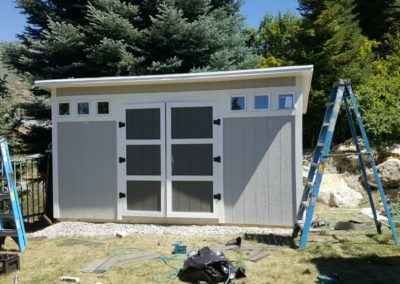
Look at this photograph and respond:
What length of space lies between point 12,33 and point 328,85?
9.57m

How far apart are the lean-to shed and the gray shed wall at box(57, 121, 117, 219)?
2cm

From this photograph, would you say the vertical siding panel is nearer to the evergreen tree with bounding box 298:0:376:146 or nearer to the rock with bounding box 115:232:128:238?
the rock with bounding box 115:232:128:238

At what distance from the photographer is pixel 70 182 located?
6289mm

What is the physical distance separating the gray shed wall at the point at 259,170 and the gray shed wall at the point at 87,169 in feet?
5.82

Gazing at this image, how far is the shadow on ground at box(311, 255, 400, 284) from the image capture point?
359 cm

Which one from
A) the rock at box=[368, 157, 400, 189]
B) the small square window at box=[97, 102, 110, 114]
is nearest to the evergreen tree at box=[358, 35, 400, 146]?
the rock at box=[368, 157, 400, 189]

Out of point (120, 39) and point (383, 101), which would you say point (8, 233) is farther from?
point (383, 101)

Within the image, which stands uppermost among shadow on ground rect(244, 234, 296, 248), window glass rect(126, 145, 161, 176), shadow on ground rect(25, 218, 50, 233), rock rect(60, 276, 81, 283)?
window glass rect(126, 145, 161, 176)

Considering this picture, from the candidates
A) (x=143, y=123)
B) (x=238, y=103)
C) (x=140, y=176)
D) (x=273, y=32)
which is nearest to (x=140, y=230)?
(x=140, y=176)

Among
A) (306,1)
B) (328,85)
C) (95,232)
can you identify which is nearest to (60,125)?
(95,232)

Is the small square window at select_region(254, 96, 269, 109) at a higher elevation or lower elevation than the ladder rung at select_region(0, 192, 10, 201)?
higher

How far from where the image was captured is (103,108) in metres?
6.17

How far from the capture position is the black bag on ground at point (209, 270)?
3566 millimetres

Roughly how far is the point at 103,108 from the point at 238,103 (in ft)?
6.84
